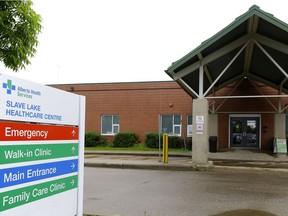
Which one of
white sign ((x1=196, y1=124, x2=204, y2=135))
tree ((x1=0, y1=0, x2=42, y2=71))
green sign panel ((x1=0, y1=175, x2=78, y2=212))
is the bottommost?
green sign panel ((x1=0, y1=175, x2=78, y2=212))

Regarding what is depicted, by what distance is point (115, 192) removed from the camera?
32.9 feet

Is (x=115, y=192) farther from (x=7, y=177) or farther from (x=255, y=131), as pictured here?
(x=255, y=131)

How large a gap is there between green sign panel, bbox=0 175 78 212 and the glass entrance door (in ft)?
80.5

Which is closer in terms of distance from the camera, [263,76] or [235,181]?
[235,181]

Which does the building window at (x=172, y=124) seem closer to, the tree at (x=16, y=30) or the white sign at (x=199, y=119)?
the white sign at (x=199, y=119)

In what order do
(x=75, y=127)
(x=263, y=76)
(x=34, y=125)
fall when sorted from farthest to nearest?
(x=263, y=76)
(x=75, y=127)
(x=34, y=125)

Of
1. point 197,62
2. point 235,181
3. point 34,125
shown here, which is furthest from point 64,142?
point 197,62

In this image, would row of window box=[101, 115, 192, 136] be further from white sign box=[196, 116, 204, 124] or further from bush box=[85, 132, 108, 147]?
white sign box=[196, 116, 204, 124]

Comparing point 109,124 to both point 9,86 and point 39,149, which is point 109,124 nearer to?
point 39,149

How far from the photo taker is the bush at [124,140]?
28.7 metres

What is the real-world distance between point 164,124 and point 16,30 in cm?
2469

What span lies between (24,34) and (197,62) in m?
12.6

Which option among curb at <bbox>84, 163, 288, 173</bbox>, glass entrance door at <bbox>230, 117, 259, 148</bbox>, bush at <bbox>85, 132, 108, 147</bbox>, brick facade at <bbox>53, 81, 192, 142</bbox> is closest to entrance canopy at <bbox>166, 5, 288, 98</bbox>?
curb at <bbox>84, 163, 288, 173</bbox>

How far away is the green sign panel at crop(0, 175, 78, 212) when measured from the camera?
9.68 feet
